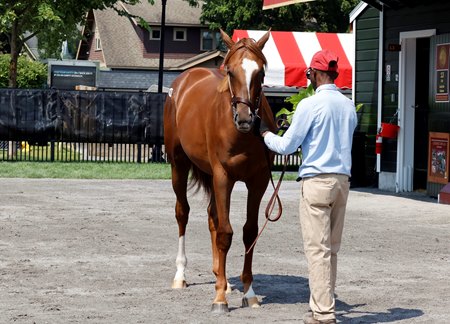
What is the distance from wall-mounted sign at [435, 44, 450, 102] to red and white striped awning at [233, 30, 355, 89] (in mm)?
6641

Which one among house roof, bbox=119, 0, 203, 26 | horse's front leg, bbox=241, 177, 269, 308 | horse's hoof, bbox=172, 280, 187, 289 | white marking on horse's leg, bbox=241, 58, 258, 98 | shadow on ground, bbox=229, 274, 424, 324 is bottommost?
shadow on ground, bbox=229, 274, 424, 324

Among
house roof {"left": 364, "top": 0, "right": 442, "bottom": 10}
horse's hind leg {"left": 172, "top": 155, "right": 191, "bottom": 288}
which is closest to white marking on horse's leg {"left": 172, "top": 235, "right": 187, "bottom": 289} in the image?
horse's hind leg {"left": 172, "top": 155, "right": 191, "bottom": 288}

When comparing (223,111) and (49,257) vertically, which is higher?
(223,111)

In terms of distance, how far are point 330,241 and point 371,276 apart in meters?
2.72

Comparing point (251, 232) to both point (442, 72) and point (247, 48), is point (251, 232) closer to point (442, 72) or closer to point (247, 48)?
point (247, 48)

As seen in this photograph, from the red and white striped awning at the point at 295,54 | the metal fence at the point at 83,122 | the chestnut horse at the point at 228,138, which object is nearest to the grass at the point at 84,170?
the metal fence at the point at 83,122

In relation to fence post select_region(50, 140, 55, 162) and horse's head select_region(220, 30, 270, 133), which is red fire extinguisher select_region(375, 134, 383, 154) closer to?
fence post select_region(50, 140, 55, 162)

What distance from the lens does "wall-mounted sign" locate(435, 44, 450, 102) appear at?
62.0 ft

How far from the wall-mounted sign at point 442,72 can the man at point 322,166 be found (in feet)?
37.4

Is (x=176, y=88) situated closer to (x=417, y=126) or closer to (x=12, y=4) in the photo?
(x=417, y=126)

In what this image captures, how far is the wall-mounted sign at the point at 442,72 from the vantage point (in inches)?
744

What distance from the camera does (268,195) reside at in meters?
19.2

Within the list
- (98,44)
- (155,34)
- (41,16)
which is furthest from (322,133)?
(98,44)

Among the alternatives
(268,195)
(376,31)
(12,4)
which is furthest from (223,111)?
(12,4)
